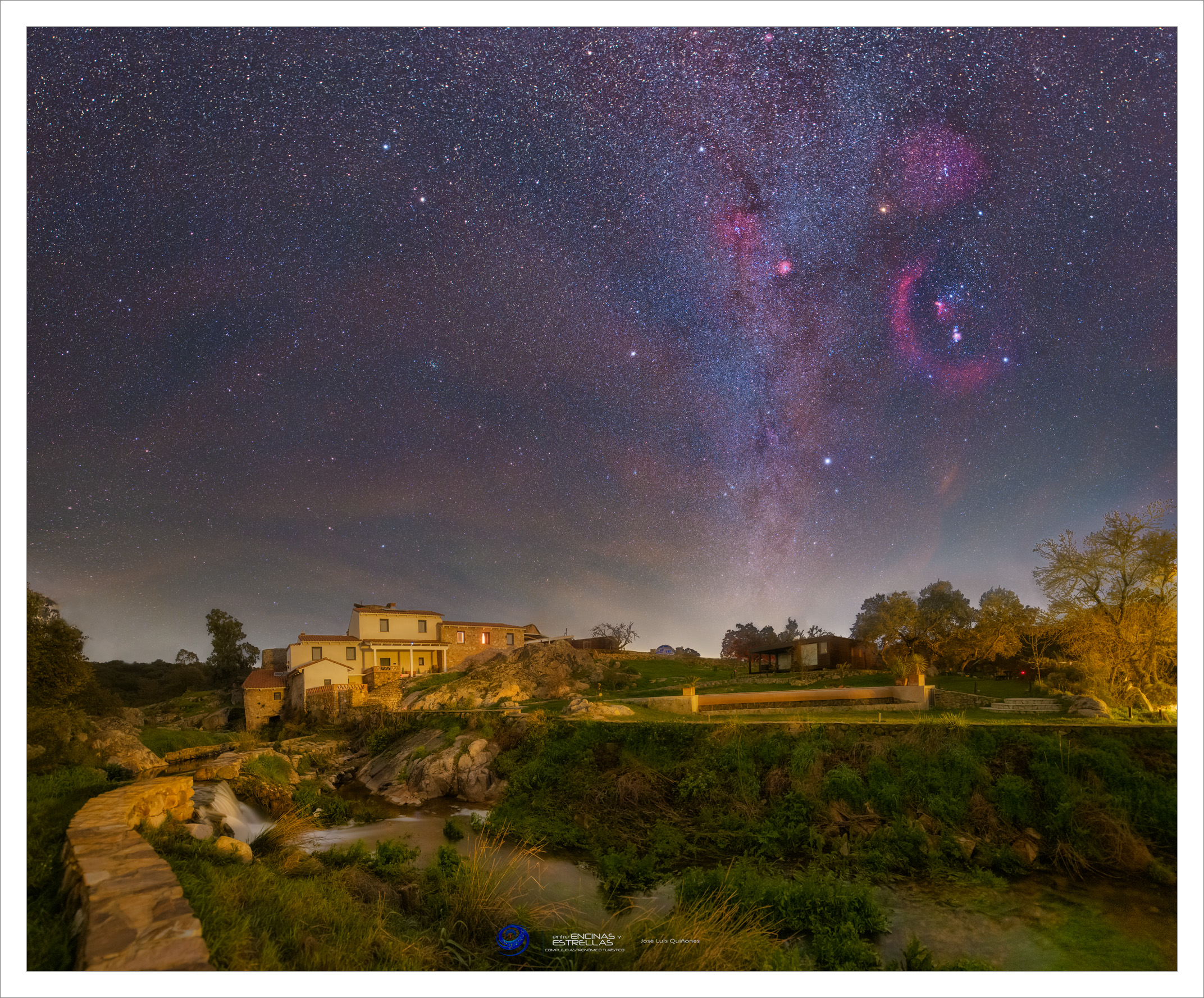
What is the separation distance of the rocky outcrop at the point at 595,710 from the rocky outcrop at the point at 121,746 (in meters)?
6.72

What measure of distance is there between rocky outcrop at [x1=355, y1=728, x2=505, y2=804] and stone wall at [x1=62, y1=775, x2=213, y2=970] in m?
5.65

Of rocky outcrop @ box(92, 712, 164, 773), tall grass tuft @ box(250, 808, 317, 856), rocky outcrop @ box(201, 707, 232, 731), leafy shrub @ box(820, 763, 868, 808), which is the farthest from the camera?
rocky outcrop @ box(201, 707, 232, 731)

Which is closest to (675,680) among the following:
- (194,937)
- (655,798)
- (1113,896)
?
(655,798)

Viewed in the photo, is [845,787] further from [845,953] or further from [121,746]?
[121,746]

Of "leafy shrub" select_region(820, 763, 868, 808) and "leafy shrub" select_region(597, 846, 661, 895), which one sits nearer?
"leafy shrub" select_region(597, 846, 661, 895)

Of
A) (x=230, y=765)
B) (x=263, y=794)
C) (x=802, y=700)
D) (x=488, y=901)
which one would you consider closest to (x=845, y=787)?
(x=802, y=700)

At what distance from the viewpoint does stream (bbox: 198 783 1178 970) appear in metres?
5.07

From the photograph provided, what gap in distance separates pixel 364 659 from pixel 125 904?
7.98 metres

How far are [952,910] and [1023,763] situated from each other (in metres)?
2.71

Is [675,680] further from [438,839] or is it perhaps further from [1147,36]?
[1147,36]

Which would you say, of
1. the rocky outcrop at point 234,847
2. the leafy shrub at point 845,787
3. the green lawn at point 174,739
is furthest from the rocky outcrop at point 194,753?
the leafy shrub at point 845,787

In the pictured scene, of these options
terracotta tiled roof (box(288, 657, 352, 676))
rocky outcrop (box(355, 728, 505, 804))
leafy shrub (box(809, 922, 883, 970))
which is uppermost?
terracotta tiled roof (box(288, 657, 352, 676))

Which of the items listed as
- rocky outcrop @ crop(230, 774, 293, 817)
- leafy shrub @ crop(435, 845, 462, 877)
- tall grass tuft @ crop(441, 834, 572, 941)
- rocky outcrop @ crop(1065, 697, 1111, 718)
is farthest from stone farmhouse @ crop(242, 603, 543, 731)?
rocky outcrop @ crop(1065, 697, 1111, 718)
